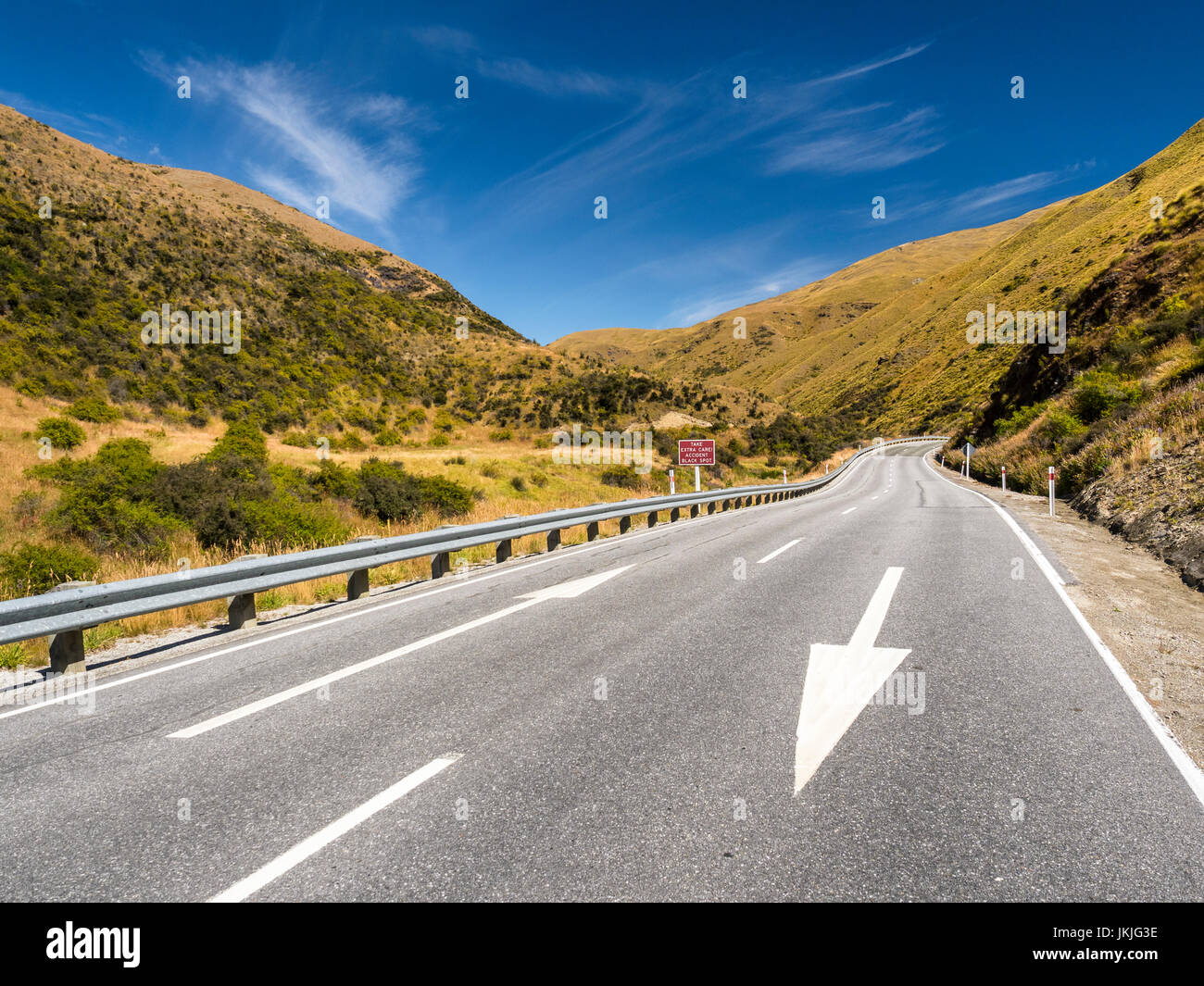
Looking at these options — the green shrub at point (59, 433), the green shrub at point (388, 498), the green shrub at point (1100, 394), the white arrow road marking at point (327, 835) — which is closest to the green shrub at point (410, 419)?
the green shrub at point (59, 433)

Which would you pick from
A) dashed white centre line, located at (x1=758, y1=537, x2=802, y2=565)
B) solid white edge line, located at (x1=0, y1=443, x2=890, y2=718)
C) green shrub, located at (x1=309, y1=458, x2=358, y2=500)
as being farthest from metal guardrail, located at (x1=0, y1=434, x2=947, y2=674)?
green shrub, located at (x1=309, y1=458, x2=358, y2=500)

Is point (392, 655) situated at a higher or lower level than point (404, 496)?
lower

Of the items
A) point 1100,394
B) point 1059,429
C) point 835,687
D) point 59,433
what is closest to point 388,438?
point 59,433

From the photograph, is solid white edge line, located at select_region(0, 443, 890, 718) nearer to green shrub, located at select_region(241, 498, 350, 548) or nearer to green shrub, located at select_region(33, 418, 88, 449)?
green shrub, located at select_region(241, 498, 350, 548)

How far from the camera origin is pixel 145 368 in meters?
31.8

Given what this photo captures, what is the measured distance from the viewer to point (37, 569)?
8125mm

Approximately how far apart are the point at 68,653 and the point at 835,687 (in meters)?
6.40

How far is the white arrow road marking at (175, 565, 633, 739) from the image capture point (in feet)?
13.8

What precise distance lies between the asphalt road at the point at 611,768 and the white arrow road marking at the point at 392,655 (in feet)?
0.12

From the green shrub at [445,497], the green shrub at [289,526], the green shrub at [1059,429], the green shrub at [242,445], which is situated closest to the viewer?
the green shrub at [289,526]

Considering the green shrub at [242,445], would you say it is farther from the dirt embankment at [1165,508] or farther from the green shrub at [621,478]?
the dirt embankment at [1165,508]

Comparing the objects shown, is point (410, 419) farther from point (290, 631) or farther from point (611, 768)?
point (611, 768)

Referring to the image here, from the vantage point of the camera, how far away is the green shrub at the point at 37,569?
7.79m
